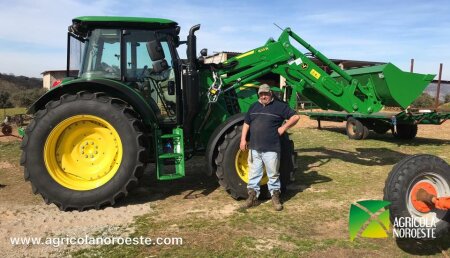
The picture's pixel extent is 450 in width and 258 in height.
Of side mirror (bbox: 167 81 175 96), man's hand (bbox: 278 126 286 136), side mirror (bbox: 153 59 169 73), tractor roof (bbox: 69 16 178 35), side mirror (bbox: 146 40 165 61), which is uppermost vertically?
tractor roof (bbox: 69 16 178 35)

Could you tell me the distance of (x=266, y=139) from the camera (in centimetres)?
505

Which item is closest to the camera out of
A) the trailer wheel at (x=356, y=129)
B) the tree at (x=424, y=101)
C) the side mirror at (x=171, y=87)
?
the side mirror at (x=171, y=87)

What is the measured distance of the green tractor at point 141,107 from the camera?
4961 mm

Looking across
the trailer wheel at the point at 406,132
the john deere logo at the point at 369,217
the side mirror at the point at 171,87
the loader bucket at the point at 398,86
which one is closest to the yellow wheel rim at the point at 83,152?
the side mirror at the point at 171,87

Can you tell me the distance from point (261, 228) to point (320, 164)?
12.6 ft

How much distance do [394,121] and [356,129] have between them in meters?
1.43

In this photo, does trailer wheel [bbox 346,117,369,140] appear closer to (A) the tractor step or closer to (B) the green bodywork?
(B) the green bodywork

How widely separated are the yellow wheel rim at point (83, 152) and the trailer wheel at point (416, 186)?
10.6ft

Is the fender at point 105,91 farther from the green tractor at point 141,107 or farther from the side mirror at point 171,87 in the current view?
the side mirror at point 171,87

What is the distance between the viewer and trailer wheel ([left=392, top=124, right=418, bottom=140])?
38.3ft

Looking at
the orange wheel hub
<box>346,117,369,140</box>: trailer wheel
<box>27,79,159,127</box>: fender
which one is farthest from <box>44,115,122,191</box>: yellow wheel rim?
<box>346,117,369,140</box>: trailer wheel

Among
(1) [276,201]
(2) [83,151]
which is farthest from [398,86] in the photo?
A: (2) [83,151]

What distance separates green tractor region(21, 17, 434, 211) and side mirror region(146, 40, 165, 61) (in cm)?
1

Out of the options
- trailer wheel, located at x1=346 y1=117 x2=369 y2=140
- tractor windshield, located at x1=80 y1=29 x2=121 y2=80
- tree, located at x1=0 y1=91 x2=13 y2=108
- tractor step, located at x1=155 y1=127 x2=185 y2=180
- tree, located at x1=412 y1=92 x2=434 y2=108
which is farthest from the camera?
tree, located at x1=0 y1=91 x2=13 y2=108
